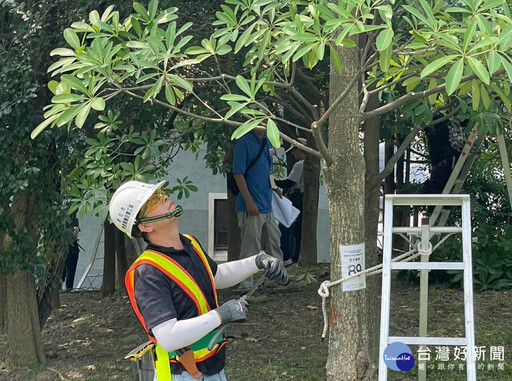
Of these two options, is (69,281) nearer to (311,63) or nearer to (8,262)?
(8,262)

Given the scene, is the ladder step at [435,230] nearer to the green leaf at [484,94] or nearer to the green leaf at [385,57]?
the green leaf at [484,94]

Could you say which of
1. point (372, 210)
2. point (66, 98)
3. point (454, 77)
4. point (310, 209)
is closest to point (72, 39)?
point (66, 98)

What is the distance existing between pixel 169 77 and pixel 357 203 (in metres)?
1.18

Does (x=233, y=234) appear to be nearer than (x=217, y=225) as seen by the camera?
Yes

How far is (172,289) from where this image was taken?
139 inches

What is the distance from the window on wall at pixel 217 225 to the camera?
1551 cm

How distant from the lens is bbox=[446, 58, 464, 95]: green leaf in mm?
3010

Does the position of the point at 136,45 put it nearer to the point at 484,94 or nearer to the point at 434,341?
the point at 484,94

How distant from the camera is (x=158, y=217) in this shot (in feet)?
11.9

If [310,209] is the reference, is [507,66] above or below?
above

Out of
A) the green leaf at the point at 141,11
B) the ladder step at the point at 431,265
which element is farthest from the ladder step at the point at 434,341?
the green leaf at the point at 141,11

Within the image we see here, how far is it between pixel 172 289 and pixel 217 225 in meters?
12.2

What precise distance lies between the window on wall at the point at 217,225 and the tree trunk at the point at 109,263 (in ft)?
21.4

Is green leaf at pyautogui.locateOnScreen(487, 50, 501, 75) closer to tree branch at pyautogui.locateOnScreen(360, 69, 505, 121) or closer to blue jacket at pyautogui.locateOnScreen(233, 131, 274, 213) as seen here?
tree branch at pyautogui.locateOnScreen(360, 69, 505, 121)
